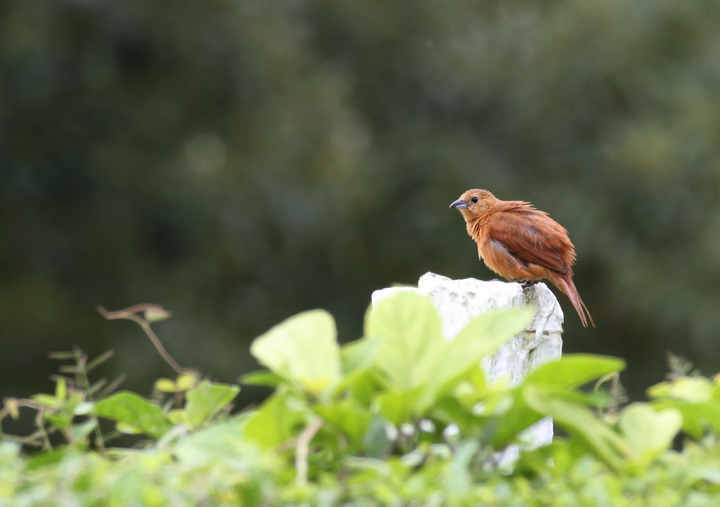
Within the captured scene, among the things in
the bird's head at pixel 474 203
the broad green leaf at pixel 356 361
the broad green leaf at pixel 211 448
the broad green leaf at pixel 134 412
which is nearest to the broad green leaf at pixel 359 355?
the broad green leaf at pixel 356 361

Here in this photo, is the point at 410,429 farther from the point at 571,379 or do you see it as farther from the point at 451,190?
the point at 451,190

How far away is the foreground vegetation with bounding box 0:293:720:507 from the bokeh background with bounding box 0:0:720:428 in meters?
10.0

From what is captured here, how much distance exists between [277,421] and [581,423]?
54cm

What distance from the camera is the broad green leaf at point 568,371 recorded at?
1661 millimetres

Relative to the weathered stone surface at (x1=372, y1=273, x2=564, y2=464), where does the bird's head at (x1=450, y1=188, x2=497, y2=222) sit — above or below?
above

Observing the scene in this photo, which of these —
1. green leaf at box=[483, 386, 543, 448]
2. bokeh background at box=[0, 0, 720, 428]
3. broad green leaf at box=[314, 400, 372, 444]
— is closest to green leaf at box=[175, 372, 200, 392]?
broad green leaf at box=[314, 400, 372, 444]

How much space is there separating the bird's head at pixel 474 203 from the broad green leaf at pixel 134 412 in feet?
14.3

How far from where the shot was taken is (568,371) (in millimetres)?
1698

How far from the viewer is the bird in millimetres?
5531

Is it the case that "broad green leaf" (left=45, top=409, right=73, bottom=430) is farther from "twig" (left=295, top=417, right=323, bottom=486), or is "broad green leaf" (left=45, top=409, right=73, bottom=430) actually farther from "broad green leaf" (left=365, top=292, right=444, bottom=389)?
"broad green leaf" (left=365, top=292, right=444, bottom=389)

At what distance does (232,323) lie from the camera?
12.6 meters

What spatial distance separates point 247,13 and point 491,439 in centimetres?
1182

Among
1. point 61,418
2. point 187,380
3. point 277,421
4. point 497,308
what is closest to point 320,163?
point 497,308

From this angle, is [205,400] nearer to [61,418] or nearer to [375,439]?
[61,418]
